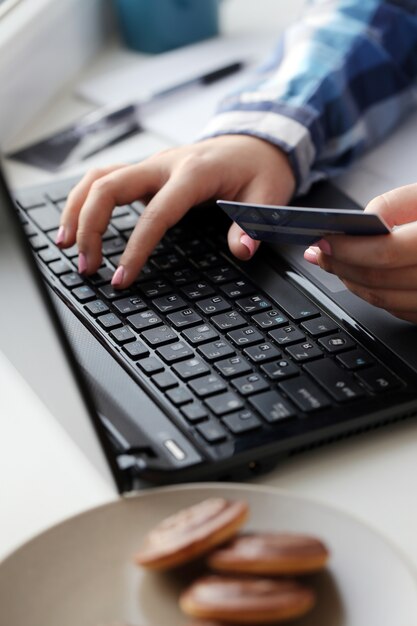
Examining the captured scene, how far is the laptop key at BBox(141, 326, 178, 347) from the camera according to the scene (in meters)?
0.63

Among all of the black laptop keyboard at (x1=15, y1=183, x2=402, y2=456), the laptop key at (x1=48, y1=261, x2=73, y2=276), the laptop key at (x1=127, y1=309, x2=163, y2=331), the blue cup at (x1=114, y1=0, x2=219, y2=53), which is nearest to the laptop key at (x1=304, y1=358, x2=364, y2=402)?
the black laptop keyboard at (x1=15, y1=183, x2=402, y2=456)

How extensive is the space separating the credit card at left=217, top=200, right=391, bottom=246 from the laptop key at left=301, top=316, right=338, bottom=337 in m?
0.05

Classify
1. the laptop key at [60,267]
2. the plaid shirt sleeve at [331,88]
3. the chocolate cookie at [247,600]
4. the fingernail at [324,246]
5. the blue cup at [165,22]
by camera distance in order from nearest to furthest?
the chocolate cookie at [247,600]
the fingernail at [324,246]
the laptop key at [60,267]
the plaid shirt sleeve at [331,88]
the blue cup at [165,22]

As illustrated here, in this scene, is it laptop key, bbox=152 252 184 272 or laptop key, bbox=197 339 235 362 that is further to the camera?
laptop key, bbox=152 252 184 272

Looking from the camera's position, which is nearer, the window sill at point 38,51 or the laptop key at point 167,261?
the laptop key at point 167,261

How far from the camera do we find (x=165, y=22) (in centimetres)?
110

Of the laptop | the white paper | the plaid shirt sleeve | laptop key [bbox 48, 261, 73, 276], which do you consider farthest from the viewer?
the white paper

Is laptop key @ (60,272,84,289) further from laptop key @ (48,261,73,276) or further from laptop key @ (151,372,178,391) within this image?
laptop key @ (151,372,178,391)

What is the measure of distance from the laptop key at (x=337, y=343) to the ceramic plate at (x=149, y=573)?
17 cm

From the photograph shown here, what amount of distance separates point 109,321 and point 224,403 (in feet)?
0.41

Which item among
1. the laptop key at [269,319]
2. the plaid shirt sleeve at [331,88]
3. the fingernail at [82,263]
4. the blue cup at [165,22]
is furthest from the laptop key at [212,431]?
the blue cup at [165,22]

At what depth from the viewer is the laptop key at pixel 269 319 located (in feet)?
2.09

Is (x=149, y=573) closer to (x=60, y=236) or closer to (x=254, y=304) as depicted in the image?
(x=254, y=304)

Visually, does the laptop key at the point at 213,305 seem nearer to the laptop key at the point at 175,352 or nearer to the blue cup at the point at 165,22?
the laptop key at the point at 175,352
